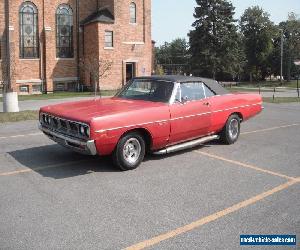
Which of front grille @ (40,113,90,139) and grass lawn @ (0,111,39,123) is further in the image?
grass lawn @ (0,111,39,123)

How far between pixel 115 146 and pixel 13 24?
27.4 metres

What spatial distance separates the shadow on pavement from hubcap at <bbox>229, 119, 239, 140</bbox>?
3183mm

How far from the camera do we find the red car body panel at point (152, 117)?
6.37 metres

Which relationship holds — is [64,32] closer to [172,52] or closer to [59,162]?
[59,162]

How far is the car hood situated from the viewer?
6.50m

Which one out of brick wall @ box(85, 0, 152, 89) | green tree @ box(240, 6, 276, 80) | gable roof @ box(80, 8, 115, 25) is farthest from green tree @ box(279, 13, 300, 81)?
gable roof @ box(80, 8, 115, 25)

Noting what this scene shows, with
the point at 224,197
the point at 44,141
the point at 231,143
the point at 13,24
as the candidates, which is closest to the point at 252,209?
the point at 224,197

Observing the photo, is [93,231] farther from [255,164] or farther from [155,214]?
[255,164]

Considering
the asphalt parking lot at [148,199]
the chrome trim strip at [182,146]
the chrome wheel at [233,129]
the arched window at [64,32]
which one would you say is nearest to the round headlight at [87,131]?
the asphalt parking lot at [148,199]

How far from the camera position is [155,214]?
4832 mm

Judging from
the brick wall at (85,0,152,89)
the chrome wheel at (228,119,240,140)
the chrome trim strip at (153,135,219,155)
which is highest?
the brick wall at (85,0,152,89)

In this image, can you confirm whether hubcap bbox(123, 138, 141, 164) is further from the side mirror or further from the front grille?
the side mirror

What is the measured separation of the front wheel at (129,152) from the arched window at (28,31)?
2732 centimetres

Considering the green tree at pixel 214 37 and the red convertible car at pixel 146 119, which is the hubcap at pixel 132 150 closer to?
the red convertible car at pixel 146 119
